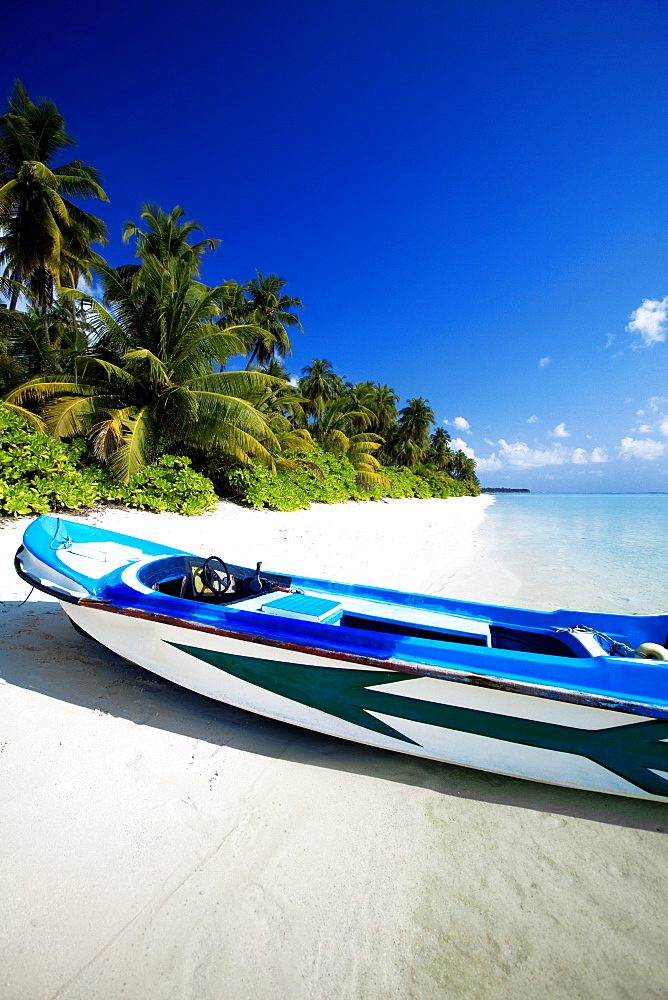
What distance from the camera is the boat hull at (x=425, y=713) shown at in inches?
81.3

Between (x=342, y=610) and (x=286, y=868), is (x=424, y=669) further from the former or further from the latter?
(x=342, y=610)

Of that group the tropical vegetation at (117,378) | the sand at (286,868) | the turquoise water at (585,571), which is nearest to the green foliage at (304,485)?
the tropical vegetation at (117,378)

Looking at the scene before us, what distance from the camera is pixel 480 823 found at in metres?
2.20

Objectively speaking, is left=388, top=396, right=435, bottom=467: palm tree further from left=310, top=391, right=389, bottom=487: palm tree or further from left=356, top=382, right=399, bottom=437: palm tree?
left=310, top=391, right=389, bottom=487: palm tree

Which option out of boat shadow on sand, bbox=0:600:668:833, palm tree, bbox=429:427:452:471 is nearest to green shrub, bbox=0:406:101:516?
boat shadow on sand, bbox=0:600:668:833

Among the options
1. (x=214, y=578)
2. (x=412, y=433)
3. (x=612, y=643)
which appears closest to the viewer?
(x=612, y=643)

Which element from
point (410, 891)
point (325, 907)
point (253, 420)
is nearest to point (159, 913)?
point (325, 907)

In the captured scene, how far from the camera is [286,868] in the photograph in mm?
1885

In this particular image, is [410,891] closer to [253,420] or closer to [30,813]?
[30,813]

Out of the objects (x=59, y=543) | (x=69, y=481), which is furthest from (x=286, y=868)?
(x=69, y=481)

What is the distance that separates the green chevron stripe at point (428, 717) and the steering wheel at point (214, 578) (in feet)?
3.33

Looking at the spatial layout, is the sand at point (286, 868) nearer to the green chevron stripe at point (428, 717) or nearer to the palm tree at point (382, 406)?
the green chevron stripe at point (428, 717)

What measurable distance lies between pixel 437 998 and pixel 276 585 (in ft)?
9.16

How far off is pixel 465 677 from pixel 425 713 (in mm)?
327
